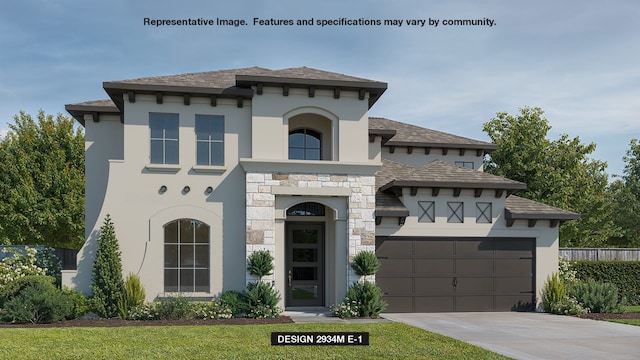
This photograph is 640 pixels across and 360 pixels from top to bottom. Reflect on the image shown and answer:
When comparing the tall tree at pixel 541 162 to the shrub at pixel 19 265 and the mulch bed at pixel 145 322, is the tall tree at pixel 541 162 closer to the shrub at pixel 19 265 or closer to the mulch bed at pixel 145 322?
the mulch bed at pixel 145 322

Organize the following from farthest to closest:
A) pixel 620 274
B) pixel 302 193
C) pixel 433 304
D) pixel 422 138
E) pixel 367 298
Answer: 1. pixel 422 138
2. pixel 620 274
3. pixel 433 304
4. pixel 302 193
5. pixel 367 298

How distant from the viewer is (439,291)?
60.6 ft

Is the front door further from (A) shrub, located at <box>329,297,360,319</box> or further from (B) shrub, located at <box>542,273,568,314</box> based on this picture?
(B) shrub, located at <box>542,273,568,314</box>

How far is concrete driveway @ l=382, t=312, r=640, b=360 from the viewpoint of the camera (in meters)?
11.2

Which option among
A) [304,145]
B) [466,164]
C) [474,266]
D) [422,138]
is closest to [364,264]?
[474,266]

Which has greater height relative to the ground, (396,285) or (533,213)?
(533,213)

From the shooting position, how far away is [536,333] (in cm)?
1375

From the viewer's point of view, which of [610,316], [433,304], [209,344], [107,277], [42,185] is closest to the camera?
[209,344]

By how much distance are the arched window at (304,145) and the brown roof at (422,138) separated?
437 centimetres

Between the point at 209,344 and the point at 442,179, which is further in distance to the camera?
the point at 442,179

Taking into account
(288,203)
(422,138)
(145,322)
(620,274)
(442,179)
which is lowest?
(145,322)

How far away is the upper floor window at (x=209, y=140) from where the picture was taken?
1712 cm

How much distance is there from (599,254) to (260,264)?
48.9 feet

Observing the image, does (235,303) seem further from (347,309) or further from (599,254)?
(599,254)
